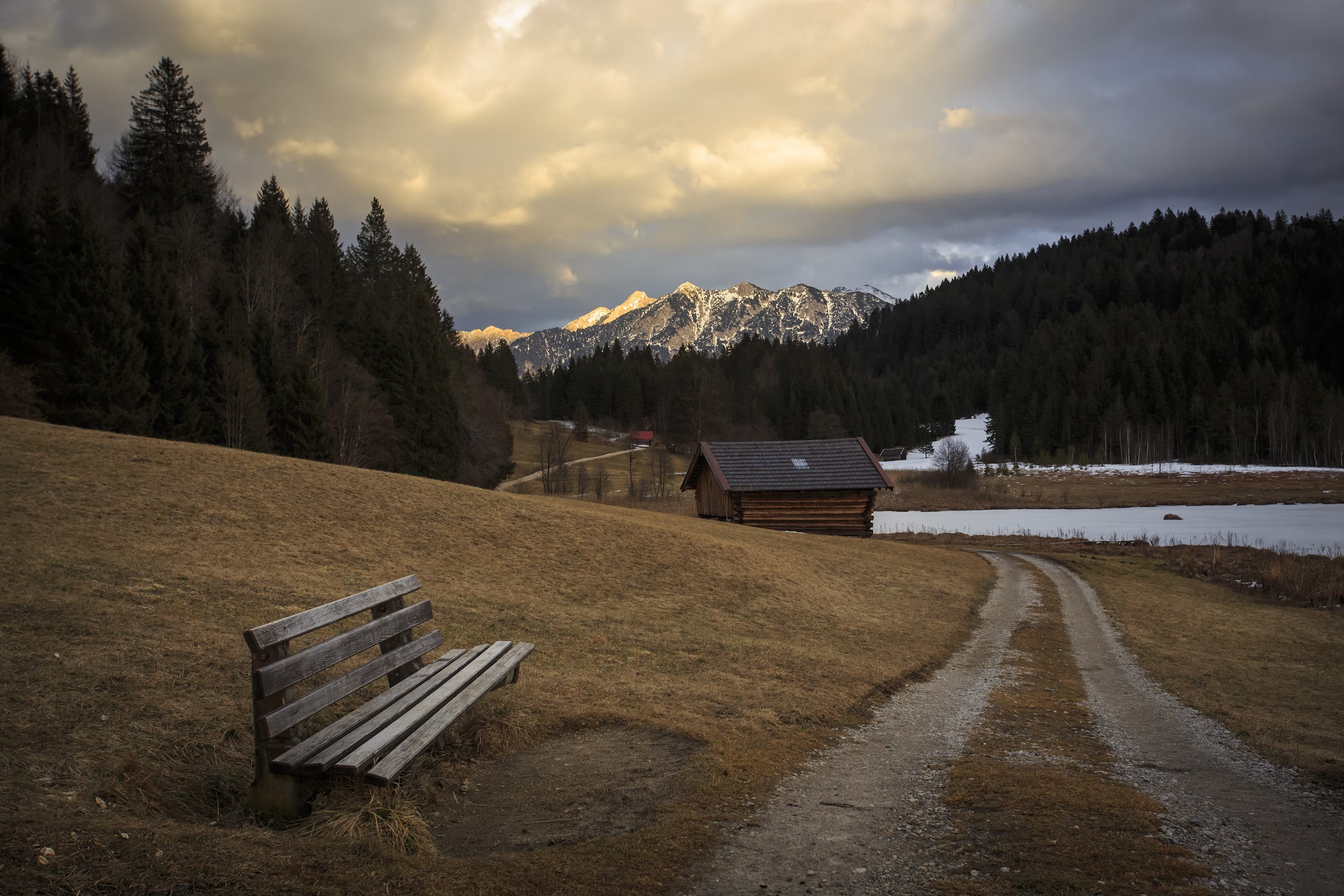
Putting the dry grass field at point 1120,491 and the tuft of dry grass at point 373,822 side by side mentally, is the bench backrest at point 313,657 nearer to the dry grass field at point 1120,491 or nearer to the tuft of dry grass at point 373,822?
the tuft of dry grass at point 373,822

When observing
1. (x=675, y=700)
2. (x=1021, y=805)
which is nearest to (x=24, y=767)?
A: (x=675, y=700)

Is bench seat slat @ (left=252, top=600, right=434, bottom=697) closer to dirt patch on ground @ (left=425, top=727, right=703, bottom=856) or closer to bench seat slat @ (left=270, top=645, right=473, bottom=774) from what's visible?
bench seat slat @ (left=270, top=645, right=473, bottom=774)

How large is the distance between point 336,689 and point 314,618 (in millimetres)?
597

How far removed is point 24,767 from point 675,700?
19.9 ft

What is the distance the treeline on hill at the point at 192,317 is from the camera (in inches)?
1310

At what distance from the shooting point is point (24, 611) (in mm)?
8883

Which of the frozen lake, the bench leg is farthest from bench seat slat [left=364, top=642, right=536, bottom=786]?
the frozen lake

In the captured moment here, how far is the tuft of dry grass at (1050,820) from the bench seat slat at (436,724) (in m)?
3.49

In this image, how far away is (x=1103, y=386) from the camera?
136 meters

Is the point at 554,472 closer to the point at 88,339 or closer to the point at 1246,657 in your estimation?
the point at 88,339

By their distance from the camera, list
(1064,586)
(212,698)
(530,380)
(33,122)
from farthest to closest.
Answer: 1. (530,380)
2. (33,122)
3. (1064,586)
4. (212,698)

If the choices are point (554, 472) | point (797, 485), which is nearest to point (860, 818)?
point (797, 485)

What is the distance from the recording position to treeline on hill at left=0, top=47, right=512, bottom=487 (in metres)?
33.3

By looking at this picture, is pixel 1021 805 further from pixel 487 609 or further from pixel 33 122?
pixel 33 122
